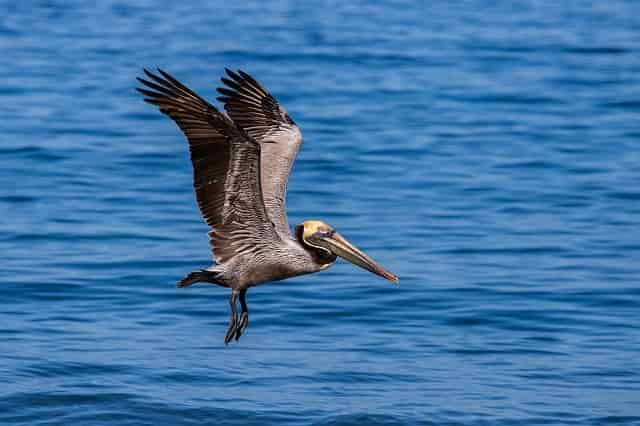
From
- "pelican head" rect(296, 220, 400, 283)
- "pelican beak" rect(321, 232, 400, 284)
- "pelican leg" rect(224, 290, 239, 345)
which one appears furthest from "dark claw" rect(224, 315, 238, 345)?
"pelican beak" rect(321, 232, 400, 284)

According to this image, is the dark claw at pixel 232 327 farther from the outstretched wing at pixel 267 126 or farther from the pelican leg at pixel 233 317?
the outstretched wing at pixel 267 126

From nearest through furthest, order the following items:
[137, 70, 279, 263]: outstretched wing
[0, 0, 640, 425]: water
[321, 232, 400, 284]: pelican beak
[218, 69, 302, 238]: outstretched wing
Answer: [137, 70, 279, 263]: outstretched wing, [321, 232, 400, 284]: pelican beak, [218, 69, 302, 238]: outstretched wing, [0, 0, 640, 425]: water

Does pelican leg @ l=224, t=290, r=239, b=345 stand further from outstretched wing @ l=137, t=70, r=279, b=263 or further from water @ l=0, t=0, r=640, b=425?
water @ l=0, t=0, r=640, b=425

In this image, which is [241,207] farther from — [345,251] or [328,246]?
[345,251]

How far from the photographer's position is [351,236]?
15.6 m

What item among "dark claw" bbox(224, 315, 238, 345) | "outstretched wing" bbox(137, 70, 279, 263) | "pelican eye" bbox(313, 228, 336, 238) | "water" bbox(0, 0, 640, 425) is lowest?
"water" bbox(0, 0, 640, 425)

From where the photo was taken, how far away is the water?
38.1 feet

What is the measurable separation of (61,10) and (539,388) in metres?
21.7

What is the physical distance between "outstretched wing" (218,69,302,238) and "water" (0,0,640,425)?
6.07 ft

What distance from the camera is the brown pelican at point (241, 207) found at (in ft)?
31.2

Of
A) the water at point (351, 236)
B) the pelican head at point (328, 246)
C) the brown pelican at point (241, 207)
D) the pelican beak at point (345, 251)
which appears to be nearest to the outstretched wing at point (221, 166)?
the brown pelican at point (241, 207)

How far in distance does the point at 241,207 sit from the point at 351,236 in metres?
5.83

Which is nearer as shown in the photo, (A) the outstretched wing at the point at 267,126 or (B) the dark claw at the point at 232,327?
(B) the dark claw at the point at 232,327

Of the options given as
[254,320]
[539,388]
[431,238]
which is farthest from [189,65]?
[539,388]
